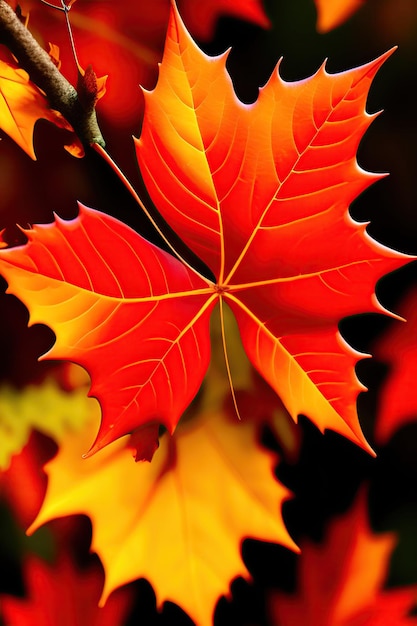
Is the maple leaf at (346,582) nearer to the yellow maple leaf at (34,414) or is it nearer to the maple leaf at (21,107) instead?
the yellow maple leaf at (34,414)

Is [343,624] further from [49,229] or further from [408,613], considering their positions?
[49,229]

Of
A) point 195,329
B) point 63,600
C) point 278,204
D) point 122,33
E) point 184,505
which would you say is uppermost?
point 122,33

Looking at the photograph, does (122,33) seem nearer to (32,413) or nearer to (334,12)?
(334,12)

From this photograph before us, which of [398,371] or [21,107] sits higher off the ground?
[21,107]

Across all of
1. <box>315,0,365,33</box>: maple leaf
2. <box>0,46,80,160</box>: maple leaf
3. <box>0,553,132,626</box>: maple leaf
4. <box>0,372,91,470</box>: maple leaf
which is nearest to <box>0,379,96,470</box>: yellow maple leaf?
<box>0,372,91,470</box>: maple leaf

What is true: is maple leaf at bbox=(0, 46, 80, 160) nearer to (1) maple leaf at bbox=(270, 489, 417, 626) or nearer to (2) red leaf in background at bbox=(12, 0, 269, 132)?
(2) red leaf in background at bbox=(12, 0, 269, 132)

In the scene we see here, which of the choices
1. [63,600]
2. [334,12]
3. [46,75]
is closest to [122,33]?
[46,75]

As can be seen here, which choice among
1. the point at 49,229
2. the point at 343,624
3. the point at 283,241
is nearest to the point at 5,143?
the point at 49,229

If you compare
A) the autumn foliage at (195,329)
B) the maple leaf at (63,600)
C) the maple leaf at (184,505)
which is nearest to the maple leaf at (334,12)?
the autumn foliage at (195,329)
